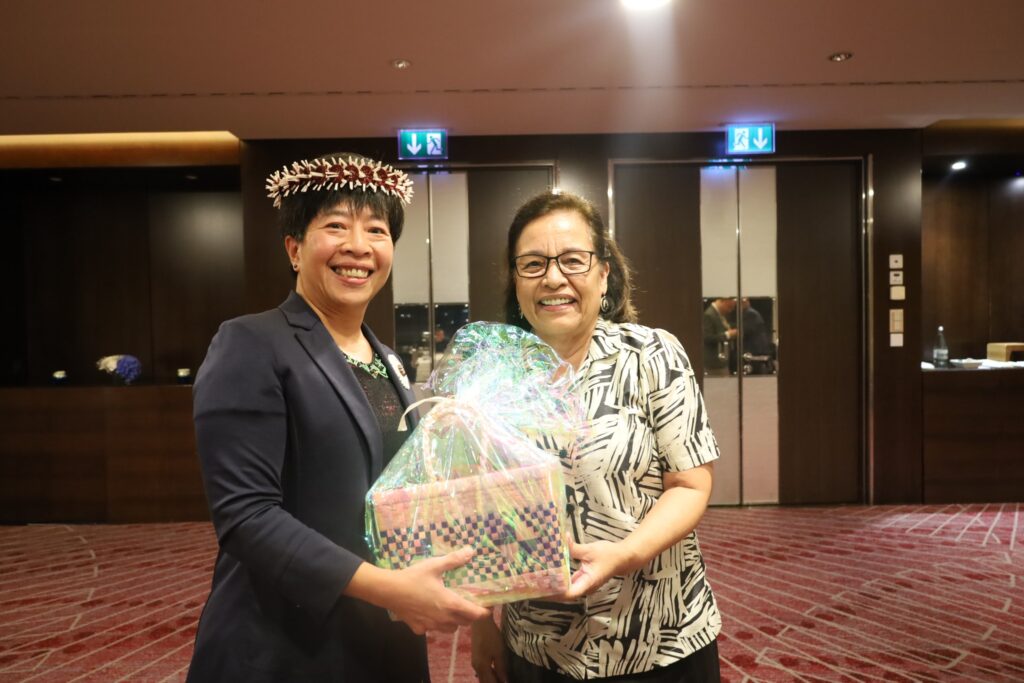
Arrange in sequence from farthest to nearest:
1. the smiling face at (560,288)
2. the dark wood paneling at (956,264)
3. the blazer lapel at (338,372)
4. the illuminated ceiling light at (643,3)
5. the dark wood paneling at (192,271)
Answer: the dark wood paneling at (192,271) → the dark wood paneling at (956,264) → the illuminated ceiling light at (643,3) → the smiling face at (560,288) → the blazer lapel at (338,372)

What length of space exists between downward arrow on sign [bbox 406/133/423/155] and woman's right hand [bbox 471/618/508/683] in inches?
169

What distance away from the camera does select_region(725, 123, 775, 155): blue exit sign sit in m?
5.07

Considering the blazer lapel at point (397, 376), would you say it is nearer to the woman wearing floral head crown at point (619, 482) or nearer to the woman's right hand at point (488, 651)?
the woman wearing floral head crown at point (619, 482)

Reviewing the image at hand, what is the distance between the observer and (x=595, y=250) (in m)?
1.26

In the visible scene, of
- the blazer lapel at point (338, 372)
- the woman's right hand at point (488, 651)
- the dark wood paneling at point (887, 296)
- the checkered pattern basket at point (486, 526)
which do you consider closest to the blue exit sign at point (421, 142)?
the dark wood paneling at point (887, 296)

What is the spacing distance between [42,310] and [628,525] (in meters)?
7.08

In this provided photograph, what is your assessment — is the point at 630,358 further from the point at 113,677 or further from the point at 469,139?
the point at 469,139

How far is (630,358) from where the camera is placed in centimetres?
121

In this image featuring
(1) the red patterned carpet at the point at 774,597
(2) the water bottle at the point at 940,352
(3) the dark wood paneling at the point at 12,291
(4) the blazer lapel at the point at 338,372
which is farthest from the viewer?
(3) the dark wood paneling at the point at 12,291

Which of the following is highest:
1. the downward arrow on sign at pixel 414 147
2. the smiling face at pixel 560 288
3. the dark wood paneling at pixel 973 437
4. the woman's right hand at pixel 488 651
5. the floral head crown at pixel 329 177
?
the downward arrow on sign at pixel 414 147

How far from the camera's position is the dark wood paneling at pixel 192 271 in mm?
6316

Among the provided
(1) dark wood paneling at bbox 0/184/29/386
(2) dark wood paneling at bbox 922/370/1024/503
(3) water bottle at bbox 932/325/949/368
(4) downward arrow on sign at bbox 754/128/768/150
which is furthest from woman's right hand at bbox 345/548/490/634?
(1) dark wood paneling at bbox 0/184/29/386

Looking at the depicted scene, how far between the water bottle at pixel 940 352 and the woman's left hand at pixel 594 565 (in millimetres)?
5671

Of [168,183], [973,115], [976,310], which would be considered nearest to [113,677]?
[168,183]
